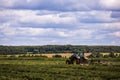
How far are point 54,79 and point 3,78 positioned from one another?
285 inches

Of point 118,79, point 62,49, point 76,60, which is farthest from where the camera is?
point 62,49

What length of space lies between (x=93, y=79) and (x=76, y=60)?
124ft

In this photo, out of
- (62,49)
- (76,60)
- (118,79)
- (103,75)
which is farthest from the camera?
(62,49)

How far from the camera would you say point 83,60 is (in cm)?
8531

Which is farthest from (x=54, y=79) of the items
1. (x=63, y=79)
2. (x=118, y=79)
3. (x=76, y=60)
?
(x=76, y=60)

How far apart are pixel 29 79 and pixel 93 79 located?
8.90 metres

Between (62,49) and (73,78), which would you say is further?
(62,49)

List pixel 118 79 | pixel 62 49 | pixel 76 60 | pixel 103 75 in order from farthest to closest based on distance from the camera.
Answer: pixel 62 49 < pixel 76 60 < pixel 103 75 < pixel 118 79

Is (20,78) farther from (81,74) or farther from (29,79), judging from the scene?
(81,74)

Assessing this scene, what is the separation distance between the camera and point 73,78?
4784 centimetres

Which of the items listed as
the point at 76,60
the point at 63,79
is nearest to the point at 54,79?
the point at 63,79

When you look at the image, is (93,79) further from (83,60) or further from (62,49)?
(62,49)

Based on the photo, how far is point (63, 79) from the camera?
46.7 meters

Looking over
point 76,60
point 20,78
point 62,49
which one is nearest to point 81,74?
point 20,78
